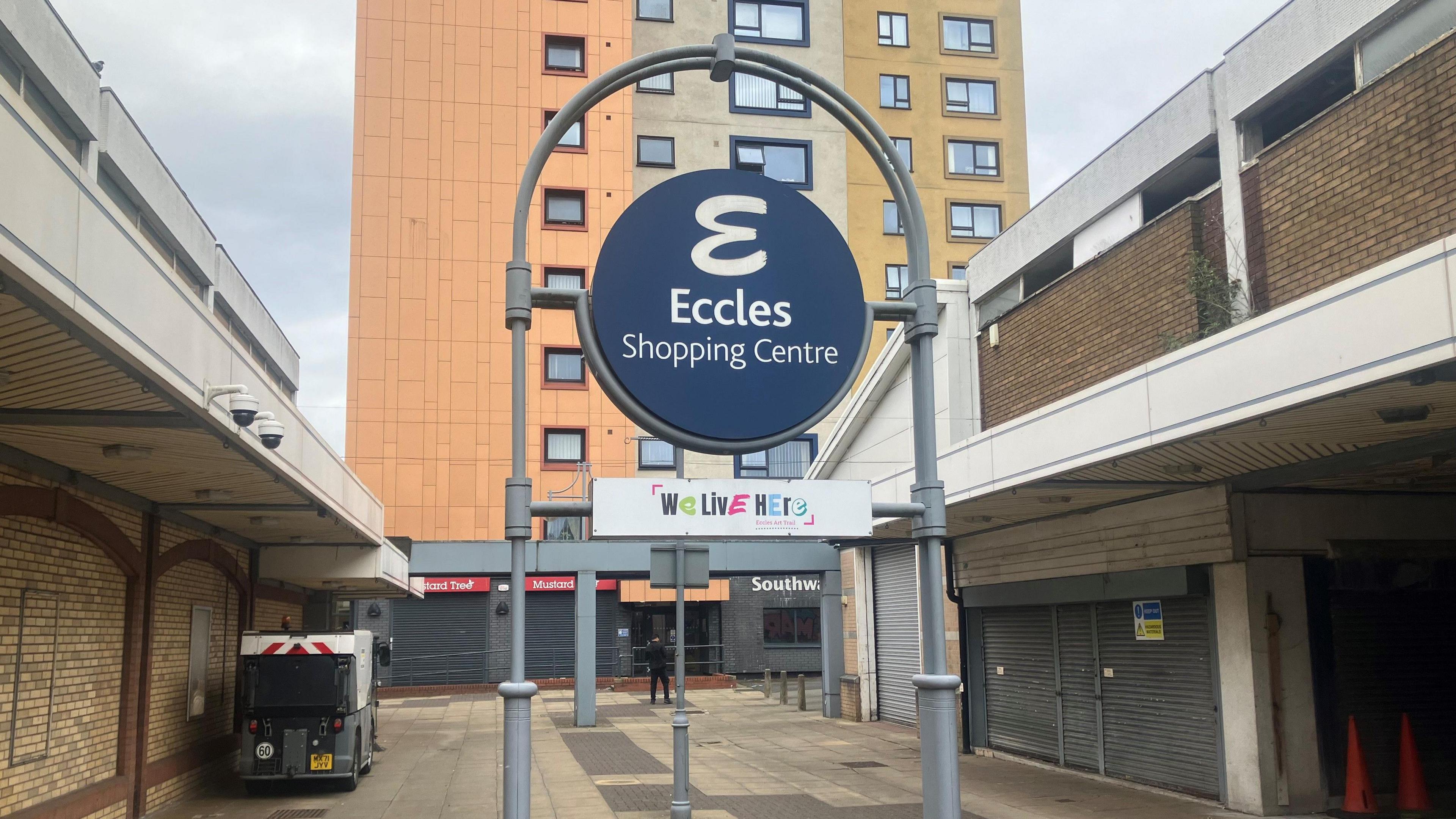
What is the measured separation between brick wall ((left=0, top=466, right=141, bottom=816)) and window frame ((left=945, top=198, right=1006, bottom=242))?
111ft

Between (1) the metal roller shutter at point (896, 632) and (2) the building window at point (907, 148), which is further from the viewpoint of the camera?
(2) the building window at point (907, 148)

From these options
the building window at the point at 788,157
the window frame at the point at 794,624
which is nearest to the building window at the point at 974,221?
the building window at the point at 788,157

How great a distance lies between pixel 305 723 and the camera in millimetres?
16859

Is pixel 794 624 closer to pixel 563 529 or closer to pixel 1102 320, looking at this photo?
pixel 563 529

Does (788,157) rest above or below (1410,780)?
above

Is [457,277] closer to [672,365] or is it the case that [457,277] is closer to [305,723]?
[305,723]

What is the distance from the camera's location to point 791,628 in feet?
145

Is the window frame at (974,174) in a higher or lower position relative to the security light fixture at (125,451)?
higher

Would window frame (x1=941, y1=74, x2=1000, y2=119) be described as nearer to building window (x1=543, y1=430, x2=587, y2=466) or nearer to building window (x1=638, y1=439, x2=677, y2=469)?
building window (x1=638, y1=439, x2=677, y2=469)

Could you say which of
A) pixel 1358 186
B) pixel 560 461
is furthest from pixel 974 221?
pixel 1358 186

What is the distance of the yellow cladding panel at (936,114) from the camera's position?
4366 centimetres

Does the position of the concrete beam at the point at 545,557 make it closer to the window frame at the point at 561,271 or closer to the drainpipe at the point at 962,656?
the drainpipe at the point at 962,656

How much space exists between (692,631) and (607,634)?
3.20m

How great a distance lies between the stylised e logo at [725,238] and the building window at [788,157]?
119 ft
